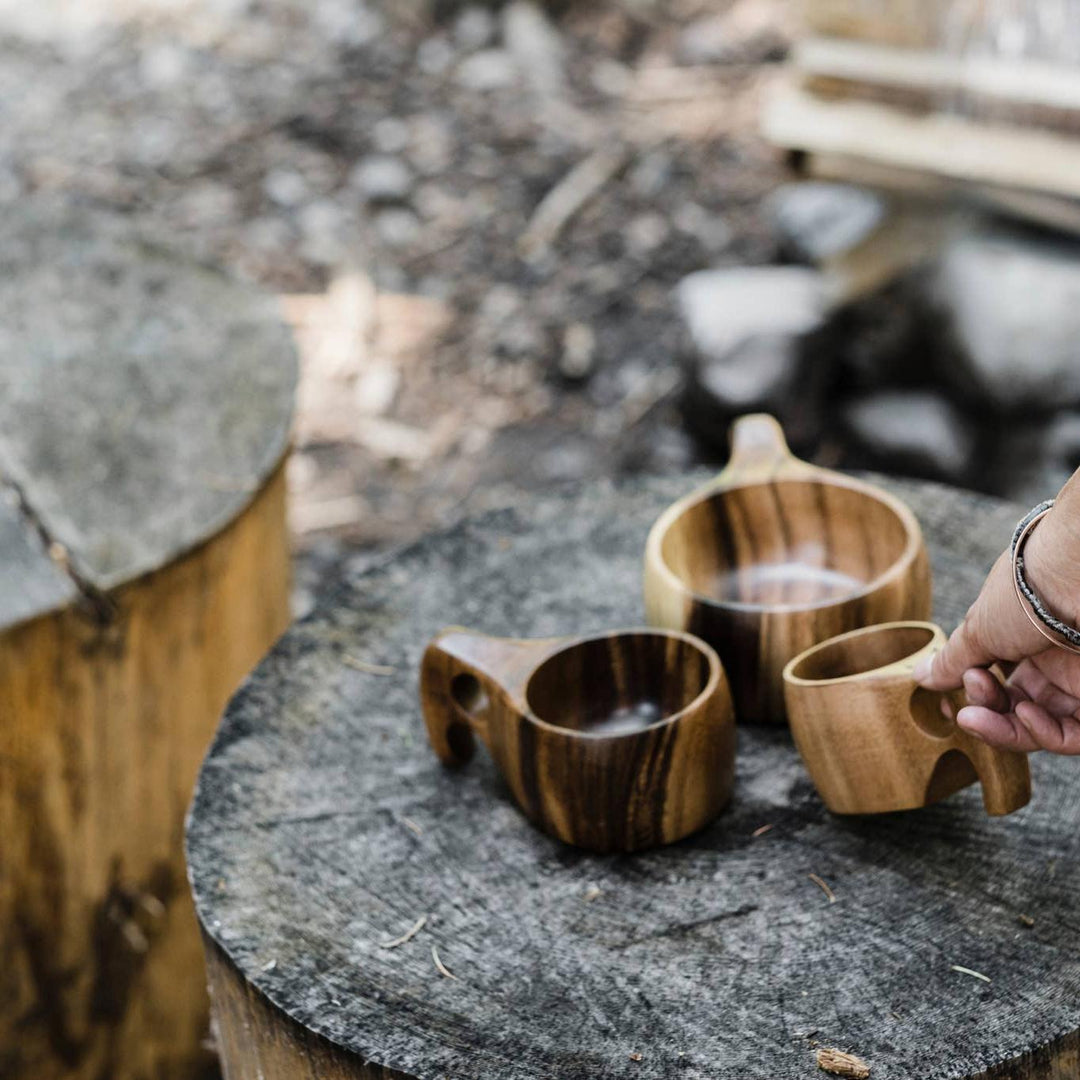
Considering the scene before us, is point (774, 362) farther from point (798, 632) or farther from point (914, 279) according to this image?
point (798, 632)

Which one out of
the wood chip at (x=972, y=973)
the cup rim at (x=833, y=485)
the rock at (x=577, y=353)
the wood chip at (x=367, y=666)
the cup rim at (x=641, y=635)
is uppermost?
the cup rim at (x=833, y=485)

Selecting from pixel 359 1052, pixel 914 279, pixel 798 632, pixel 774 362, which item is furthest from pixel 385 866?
pixel 914 279

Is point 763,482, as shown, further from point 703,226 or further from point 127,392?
point 703,226

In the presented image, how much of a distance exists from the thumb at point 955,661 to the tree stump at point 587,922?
0.17 meters

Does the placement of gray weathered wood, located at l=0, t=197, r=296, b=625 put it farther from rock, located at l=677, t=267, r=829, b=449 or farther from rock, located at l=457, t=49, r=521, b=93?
rock, located at l=457, t=49, r=521, b=93

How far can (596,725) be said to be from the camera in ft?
4.13

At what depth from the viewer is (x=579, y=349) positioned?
11.6ft

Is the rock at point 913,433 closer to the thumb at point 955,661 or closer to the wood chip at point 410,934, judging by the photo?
the thumb at point 955,661

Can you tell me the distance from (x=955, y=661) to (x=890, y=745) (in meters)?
0.09

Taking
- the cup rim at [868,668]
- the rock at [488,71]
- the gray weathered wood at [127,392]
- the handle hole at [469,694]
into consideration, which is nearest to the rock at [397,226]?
the rock at [488,71]

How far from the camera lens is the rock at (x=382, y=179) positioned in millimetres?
4020

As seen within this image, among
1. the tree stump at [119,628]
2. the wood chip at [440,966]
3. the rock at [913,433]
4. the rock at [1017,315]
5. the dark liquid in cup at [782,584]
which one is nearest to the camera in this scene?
the wood chip at [440,966]

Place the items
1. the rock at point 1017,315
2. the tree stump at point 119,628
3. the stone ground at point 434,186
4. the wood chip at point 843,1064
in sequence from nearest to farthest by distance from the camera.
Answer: the wood chip at point 843,1064 → the tree stump at point 119,628 → the rock at point 1017,315 → the stone ground at point 434,186

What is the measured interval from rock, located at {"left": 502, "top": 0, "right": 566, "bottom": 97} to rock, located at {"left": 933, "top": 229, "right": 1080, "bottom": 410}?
2.06 m
